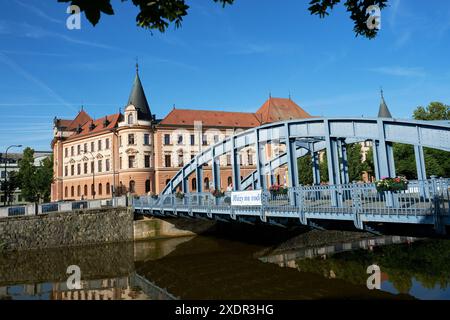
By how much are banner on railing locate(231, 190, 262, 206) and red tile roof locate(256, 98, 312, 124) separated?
35746mm

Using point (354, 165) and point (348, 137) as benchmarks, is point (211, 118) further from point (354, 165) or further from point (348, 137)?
point (348, 137)

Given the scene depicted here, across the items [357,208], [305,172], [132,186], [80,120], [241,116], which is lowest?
[357,208]

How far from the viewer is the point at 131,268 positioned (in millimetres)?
18062

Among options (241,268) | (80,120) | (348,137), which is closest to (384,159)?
(348,137)

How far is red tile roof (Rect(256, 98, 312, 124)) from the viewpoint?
5062 centimetres

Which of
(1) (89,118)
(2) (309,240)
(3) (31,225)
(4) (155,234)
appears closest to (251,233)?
(2) (309,240)

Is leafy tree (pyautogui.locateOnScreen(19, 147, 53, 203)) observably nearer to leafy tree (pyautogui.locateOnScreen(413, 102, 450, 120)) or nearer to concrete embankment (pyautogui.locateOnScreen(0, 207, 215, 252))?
concrete embankment (pyautogui.locateOnScreen(0, 207, 215, 252))

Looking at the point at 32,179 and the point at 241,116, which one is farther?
the point at 32,179

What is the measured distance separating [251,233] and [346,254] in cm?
790

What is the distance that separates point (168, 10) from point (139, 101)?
1539 inches

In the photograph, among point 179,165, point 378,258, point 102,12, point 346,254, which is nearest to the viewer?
point 102,12

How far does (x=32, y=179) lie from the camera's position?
49938mm

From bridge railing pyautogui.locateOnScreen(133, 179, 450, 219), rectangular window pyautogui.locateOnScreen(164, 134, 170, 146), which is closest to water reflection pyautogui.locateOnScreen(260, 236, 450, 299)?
bridge railing pyautogui.locateOnScreen(133, 179, 450, 219)
